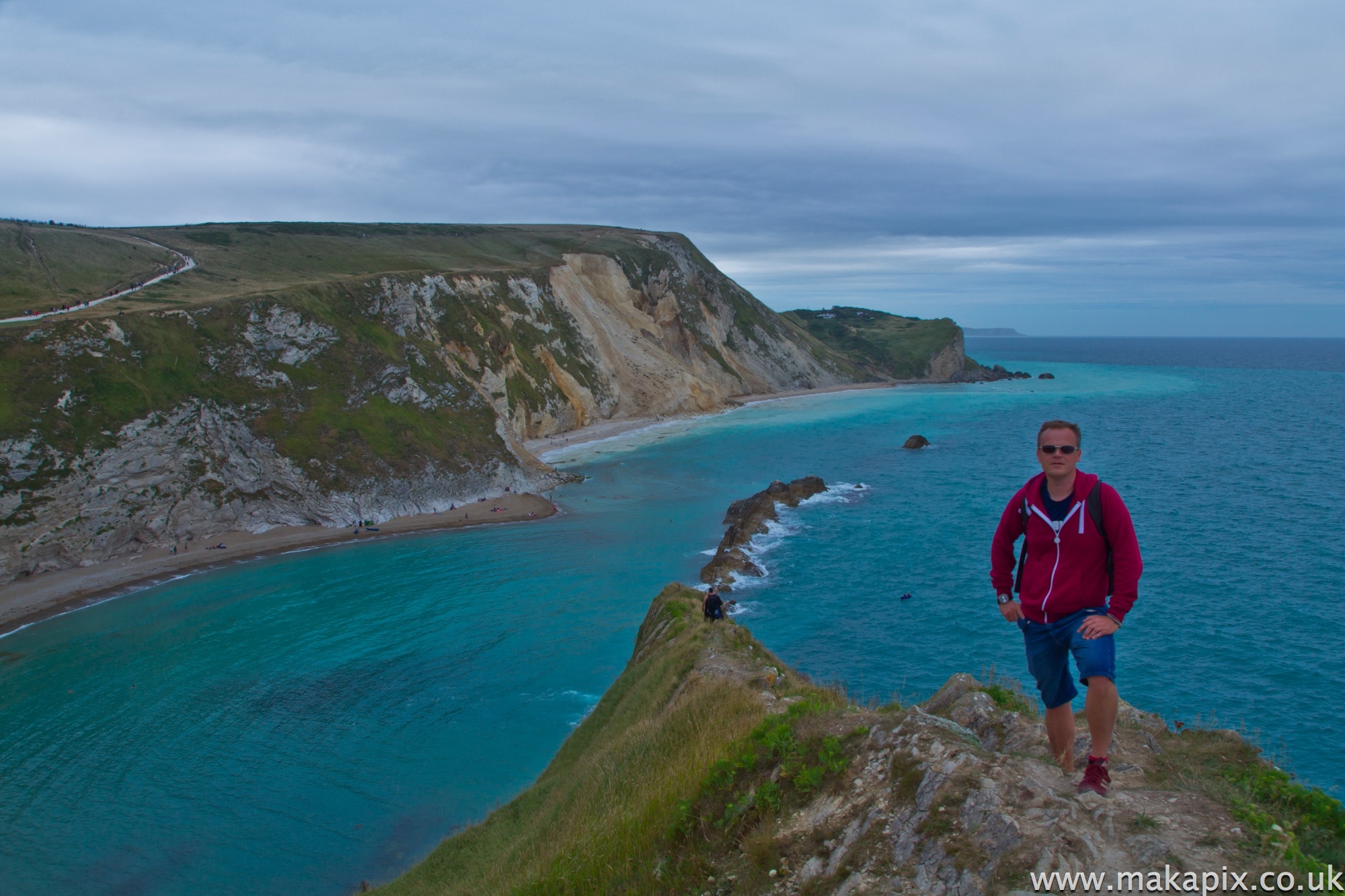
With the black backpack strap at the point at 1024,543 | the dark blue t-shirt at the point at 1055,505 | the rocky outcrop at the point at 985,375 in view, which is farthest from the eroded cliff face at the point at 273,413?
the rocky outcrop at the point at 985,375

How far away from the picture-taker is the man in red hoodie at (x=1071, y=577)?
6215mm

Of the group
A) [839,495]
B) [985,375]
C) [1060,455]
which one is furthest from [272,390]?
[985,375]

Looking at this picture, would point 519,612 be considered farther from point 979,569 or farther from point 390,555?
point 979,569

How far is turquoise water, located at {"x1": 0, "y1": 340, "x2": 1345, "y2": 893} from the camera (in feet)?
69.8

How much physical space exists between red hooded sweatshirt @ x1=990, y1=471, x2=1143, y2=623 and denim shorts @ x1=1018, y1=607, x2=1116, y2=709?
8 cm

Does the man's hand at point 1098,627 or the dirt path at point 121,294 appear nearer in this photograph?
the man's hand at point 1098,627

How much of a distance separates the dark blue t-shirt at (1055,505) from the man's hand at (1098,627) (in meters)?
0.84

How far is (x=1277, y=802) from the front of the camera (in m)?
6.17

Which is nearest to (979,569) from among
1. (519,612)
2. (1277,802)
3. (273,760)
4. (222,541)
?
(519,612)

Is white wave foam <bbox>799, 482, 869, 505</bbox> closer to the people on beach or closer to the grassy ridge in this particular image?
the people on beach

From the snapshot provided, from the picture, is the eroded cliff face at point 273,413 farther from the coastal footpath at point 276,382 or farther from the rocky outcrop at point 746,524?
the rocky outcrop at point 746,524

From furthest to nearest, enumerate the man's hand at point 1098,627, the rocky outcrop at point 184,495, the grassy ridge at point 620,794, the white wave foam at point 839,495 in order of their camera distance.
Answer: the white wave foam at point 839,495 → the rocky outcrop at point 184,495 → the grassy ridge at point 620,794 → the man's hand at point 1098,627

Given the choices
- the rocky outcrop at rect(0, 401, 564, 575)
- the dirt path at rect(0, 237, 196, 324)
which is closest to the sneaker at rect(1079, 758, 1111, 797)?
the rocky outcrop at rect(0, 401, 564, 575)

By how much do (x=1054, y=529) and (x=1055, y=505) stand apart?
206 millimetres
